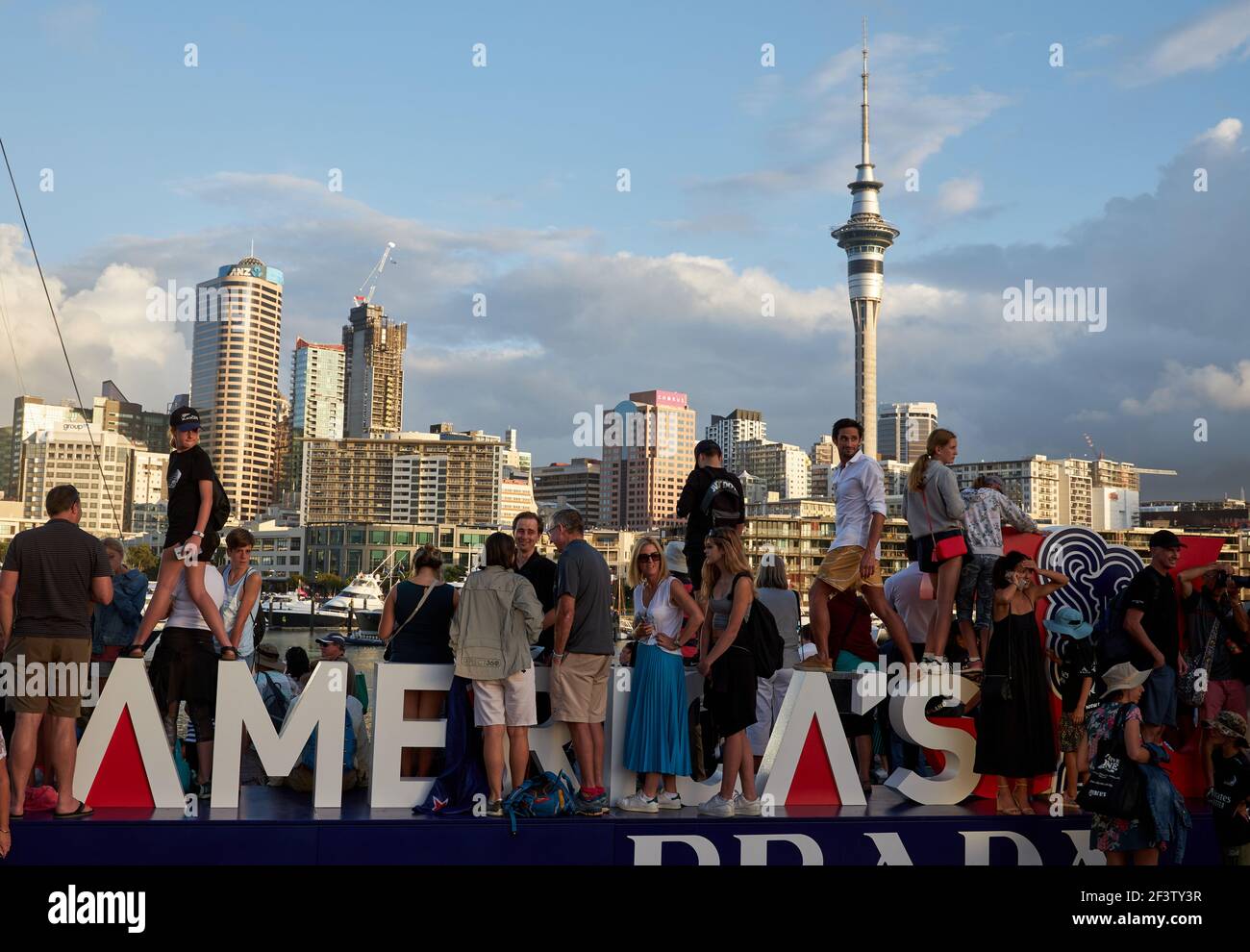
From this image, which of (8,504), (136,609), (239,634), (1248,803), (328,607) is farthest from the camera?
(8,504)

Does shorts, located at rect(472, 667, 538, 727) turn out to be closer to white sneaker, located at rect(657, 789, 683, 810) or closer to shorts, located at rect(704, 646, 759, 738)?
white sneaker, located at rect(657, 789, 683, 810)

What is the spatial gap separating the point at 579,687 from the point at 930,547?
11.0 feet

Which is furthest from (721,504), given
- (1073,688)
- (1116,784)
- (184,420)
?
(184,420)

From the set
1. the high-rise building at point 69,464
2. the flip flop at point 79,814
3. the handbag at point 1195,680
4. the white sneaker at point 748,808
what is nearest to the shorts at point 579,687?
the white sneaker at point 748,808

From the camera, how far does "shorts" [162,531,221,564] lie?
8.07 m

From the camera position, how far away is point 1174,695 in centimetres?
873

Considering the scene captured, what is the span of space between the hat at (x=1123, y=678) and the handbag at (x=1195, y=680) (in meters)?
2.08

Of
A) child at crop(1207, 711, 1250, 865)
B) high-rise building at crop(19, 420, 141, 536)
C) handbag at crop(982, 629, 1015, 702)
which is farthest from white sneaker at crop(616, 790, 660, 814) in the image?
high-rise building at crop(19, 420, 141, 536)

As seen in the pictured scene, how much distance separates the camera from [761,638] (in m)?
7.93

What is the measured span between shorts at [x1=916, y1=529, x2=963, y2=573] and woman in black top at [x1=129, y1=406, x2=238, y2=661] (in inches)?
217

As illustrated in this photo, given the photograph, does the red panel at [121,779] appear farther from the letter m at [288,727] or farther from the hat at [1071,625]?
the hat at [1071,625]

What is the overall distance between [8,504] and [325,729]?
19473 cm
